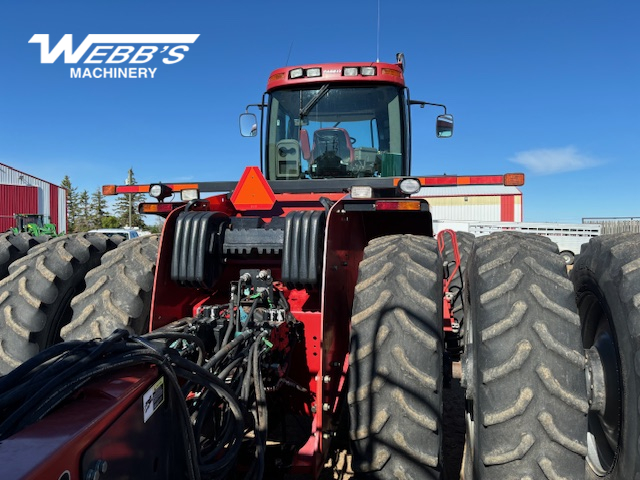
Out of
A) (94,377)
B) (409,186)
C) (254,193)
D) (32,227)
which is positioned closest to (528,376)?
(409,186)

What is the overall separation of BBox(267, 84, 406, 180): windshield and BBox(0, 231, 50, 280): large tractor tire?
2404 mm

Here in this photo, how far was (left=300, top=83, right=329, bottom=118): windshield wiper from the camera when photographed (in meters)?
4.85

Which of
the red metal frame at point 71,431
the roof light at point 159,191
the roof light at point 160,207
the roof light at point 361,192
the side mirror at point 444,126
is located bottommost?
the red metal frame at point 71,431

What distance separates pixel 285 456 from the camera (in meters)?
2.59

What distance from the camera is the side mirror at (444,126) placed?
5602 millimetres

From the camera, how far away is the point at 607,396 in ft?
8.11

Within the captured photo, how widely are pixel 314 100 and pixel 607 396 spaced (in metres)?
3.51

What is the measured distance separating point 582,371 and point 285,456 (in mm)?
1456

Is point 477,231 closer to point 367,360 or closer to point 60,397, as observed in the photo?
point 367,360

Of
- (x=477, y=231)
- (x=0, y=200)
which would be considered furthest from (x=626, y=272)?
(x=0, y=200)

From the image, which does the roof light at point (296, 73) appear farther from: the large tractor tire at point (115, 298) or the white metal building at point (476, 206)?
the white metal building at point (476, 206)

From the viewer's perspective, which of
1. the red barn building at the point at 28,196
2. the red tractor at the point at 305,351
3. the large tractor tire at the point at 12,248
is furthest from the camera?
the red barn building at the point at 28,196

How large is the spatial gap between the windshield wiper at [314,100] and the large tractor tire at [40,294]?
7.61 ft

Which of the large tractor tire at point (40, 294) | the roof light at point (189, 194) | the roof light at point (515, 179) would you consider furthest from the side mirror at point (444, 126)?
the large tractor tire at point (40, 294)
